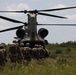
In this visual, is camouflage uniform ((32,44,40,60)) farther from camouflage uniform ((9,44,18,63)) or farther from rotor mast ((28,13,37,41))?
camouflage uniform ((9,44,18,63))

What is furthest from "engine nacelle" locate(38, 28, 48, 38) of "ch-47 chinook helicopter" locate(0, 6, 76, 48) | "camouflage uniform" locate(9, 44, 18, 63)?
"camouflage uniform" locate(9, 44, 18, 63)

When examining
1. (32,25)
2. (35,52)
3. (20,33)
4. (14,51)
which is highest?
(32,25)

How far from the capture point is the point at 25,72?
8.80 metres

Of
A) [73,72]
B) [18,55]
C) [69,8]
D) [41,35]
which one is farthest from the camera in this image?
[41,35]

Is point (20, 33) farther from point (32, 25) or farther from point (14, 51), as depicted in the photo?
point (14, 51)

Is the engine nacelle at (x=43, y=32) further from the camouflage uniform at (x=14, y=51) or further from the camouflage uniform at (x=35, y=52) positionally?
the camouflage uniform at (x=14, y=51)

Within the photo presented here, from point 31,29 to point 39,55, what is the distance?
6.02ft

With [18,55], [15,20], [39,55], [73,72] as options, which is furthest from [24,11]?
[73,72]

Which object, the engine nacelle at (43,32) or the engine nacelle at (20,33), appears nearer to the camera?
the engine nacelle at (20,33)

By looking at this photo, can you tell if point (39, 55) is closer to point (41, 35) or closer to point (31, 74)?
point (41, 35)

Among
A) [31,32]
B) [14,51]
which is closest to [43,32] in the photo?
[31,32]

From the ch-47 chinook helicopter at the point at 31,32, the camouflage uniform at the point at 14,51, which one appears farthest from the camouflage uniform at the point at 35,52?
the camouflage uniform at the point at 14,51

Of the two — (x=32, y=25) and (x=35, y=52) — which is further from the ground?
(x=32, y=25)

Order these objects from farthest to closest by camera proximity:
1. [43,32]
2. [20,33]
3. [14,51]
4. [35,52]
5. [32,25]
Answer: [43,32]
[20,33]
[32,25]
[35,52]
[14,51]
